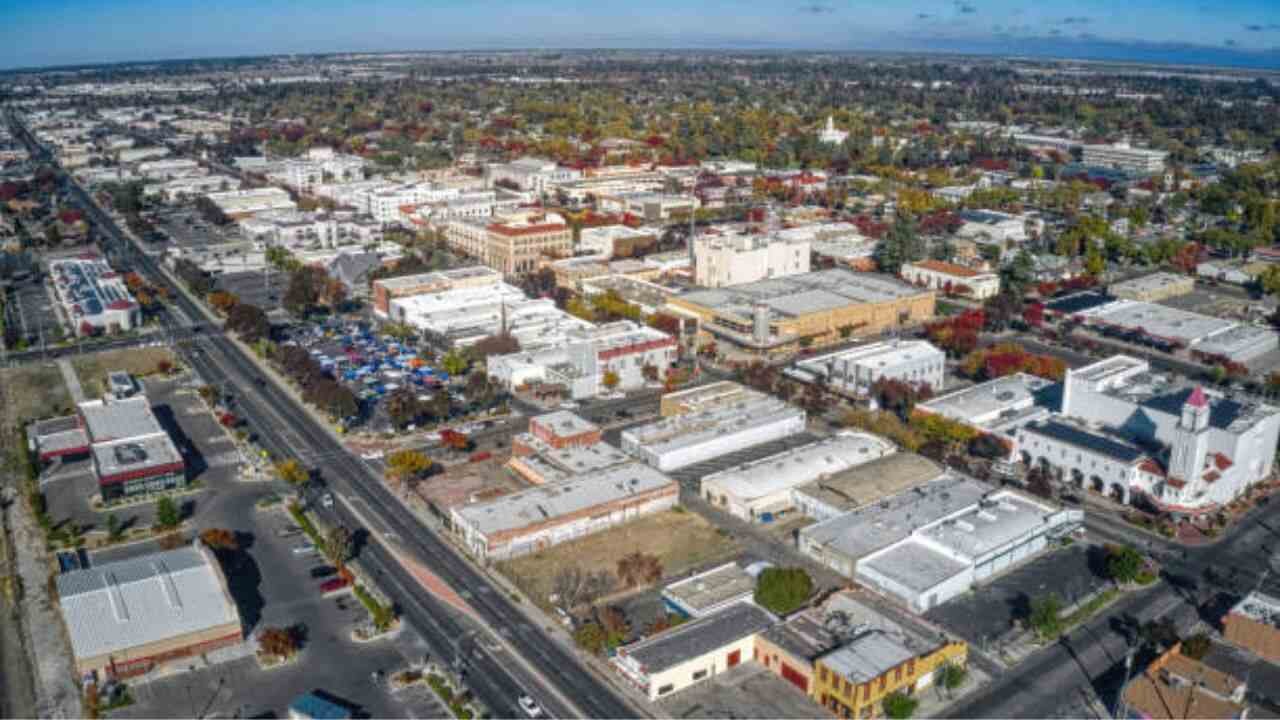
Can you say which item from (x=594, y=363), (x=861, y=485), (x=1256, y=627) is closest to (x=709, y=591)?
(x=861, y=485)

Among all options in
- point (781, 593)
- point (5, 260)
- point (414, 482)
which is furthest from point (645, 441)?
point (5, 260)

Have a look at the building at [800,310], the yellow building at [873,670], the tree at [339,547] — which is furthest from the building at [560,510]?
the building at [800,310]

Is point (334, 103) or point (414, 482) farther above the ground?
point (334, 103)

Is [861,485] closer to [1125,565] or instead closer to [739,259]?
[1125,565]

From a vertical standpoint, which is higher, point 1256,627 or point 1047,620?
point 1047,620

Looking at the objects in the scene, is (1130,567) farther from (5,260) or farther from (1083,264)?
(5,260)

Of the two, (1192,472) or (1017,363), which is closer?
(1192,472)

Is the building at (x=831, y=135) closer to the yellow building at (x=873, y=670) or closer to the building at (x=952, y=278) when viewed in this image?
the building at (x=952, y=278)

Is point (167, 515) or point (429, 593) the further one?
point (167, 515)
